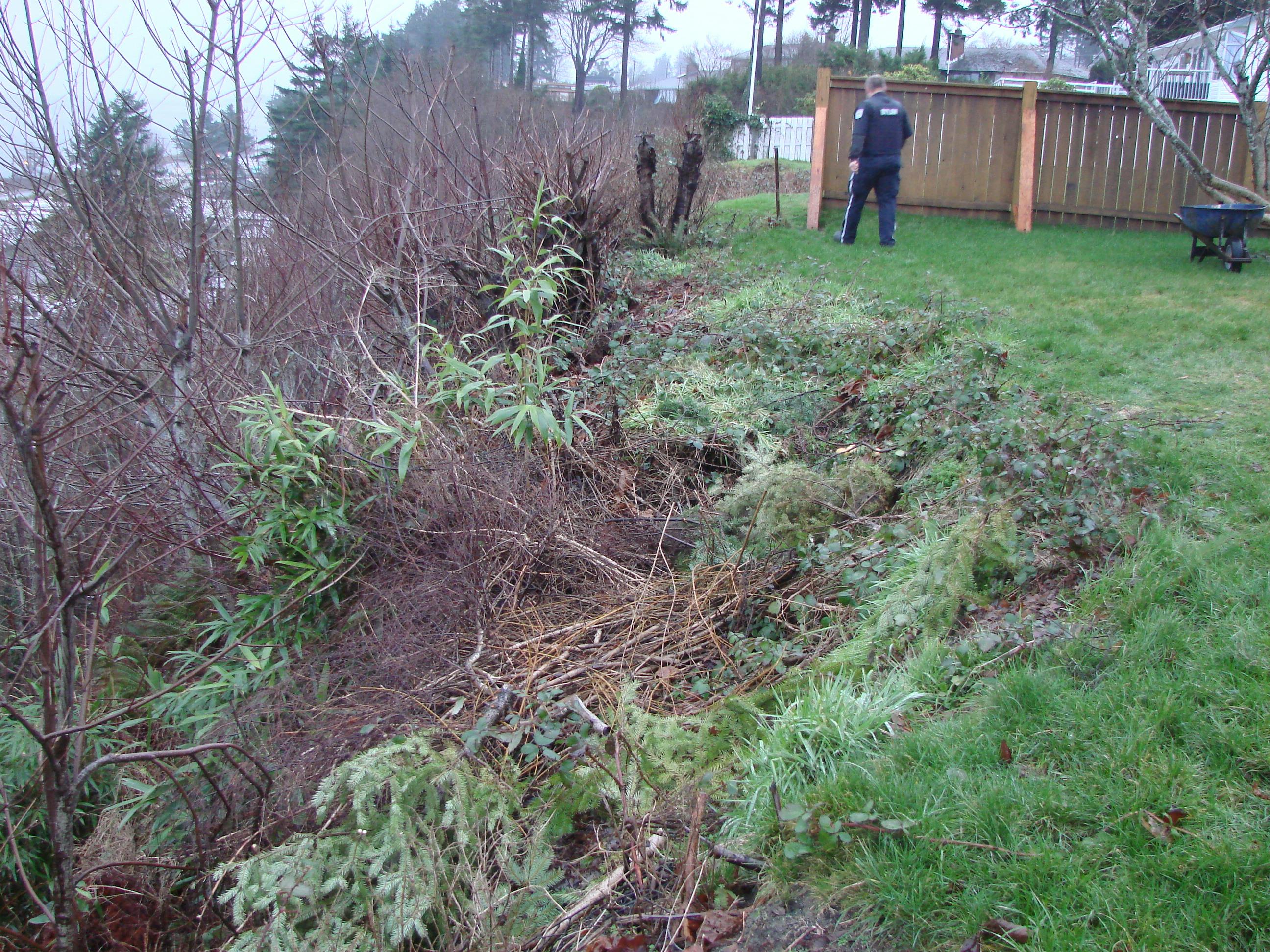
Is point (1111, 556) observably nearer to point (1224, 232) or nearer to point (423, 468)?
point (423, 468)

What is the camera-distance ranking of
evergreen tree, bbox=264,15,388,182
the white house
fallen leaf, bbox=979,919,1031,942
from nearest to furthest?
1. fallen leaf, bbox=979,919,1031,942
2. evergreen tree, bbox=264,15,388,182
3. the white house

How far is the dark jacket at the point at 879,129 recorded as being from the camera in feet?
30.6

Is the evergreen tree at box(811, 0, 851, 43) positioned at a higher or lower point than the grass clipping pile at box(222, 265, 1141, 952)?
higher

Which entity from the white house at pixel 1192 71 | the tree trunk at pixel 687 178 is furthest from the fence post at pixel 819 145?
the white house at pixel 1192 71

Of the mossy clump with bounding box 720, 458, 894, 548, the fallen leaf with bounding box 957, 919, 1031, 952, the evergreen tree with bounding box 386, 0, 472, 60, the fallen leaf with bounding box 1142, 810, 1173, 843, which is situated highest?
the evergreen tree with bounding box 386, 0, 472, 60

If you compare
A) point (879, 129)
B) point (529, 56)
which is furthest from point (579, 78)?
point (879, 129)

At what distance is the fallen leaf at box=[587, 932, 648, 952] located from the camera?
2223 millimetres

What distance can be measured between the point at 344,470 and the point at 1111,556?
11.2 ft

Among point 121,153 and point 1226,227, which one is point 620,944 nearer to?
point 121,153

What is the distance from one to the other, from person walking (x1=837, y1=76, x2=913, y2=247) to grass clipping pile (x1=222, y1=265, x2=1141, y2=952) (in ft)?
11.4

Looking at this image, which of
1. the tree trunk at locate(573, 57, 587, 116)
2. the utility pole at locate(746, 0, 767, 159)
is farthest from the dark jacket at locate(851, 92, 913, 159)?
the tree trunk at locate(573, 57, 587, 116)

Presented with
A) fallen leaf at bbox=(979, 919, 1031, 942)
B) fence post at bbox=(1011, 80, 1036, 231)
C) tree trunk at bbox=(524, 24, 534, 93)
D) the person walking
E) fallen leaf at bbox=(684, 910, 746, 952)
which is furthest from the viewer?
tree trunk at bbox=(524, 24, 534, 93)

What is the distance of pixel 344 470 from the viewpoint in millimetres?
4281

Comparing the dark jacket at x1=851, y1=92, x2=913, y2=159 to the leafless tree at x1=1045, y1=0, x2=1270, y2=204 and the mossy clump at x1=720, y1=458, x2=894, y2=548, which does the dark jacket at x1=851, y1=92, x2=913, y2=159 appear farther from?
the mossy clump at x1=720, y1=458, x2=894, y2=548
